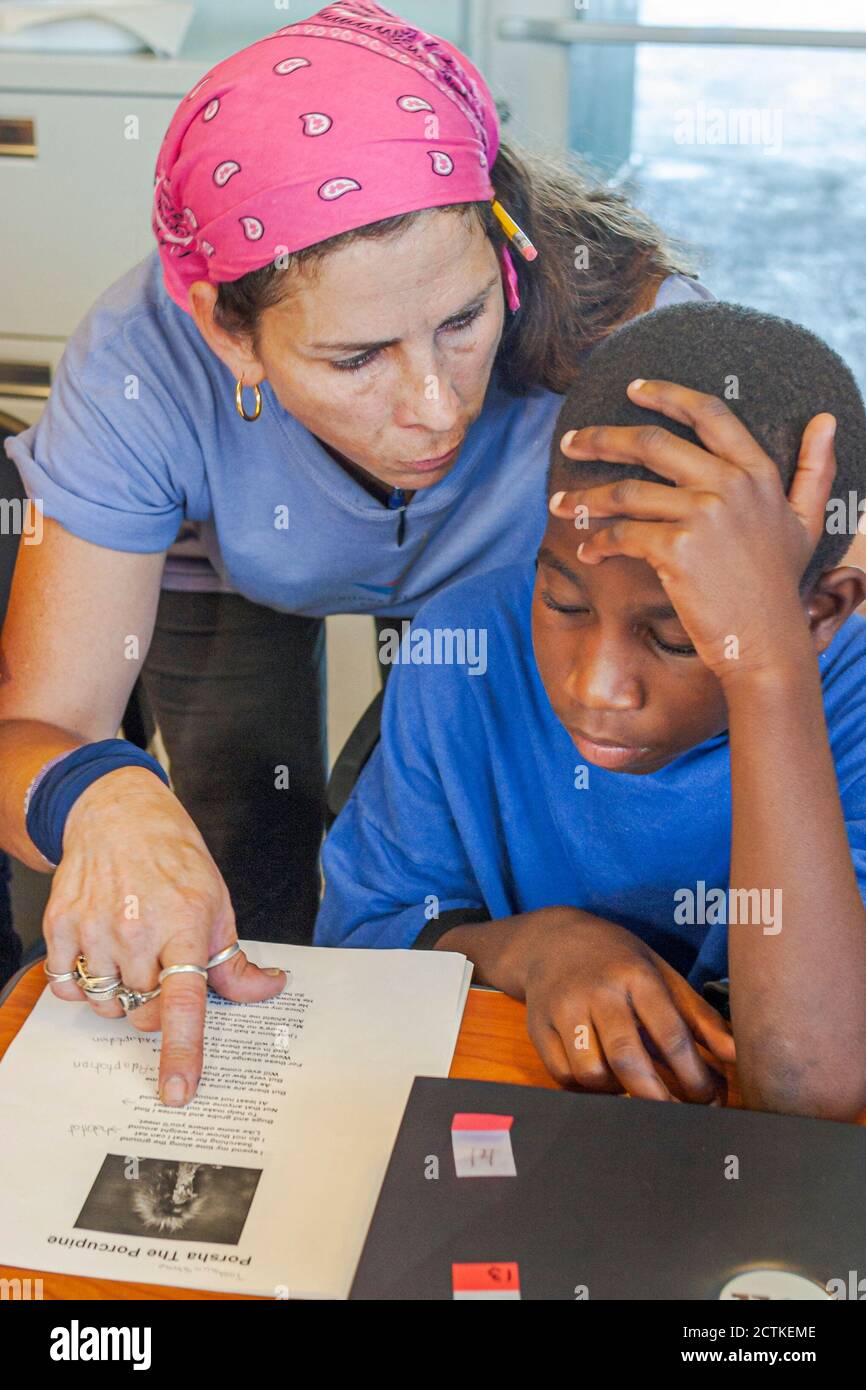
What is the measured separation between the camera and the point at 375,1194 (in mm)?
672

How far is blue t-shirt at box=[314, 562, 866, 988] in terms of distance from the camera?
3.16 ft

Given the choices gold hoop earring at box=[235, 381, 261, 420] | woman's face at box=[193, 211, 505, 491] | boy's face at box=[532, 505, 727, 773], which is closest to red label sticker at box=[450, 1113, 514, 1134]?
boy's face at box=[532, 505, 727, 773]

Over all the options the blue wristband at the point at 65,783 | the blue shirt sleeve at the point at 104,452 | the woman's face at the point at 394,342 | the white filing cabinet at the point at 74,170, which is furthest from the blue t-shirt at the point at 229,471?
the white filing cabinet at the point at 74,170

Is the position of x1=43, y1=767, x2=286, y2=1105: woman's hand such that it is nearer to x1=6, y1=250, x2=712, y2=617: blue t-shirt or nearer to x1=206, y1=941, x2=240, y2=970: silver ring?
x1=206, y1=941, x2=240, y2=970: silver ring

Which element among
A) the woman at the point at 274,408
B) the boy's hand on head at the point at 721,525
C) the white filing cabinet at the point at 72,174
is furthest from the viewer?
the white filing cabinet at the point at 72,174

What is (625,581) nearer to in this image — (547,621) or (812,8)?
(547,621)

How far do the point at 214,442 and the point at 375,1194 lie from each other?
0.67 meters

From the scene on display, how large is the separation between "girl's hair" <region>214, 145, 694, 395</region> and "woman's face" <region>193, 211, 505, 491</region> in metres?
0.05

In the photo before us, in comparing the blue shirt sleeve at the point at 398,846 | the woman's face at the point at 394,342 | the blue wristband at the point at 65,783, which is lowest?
the blue shirt sleeve at the point at 398,846

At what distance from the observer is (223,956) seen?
0.82 meters

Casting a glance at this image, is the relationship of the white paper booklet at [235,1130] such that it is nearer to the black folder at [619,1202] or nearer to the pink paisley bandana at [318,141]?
the black folder at [619,1202]

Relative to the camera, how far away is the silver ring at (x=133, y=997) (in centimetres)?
80

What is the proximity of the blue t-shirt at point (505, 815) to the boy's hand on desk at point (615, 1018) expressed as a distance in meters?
0.14
